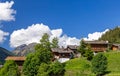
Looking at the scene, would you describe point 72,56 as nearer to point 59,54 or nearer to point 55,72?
point 59,54

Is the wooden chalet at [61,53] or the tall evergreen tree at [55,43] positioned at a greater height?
the tall evergreen tree at [55,43]

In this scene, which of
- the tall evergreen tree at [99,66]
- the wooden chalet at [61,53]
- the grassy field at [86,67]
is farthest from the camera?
the wooden chalet at [61,53]

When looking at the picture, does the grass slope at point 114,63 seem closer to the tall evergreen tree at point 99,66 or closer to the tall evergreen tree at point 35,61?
the tall evergreen tree at point 99,66

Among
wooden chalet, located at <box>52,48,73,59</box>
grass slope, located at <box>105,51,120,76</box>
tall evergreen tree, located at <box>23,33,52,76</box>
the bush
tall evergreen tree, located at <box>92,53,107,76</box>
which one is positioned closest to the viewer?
tall evergreen tree, located at <box>92,53,107,76</box>

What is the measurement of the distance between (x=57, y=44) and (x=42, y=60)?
38723mm

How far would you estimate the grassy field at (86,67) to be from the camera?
102m

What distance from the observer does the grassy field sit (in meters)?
102

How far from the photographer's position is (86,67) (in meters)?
109

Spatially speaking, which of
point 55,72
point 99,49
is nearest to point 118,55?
point 99,49

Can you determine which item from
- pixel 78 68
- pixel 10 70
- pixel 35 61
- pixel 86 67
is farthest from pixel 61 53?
pixel 10 70

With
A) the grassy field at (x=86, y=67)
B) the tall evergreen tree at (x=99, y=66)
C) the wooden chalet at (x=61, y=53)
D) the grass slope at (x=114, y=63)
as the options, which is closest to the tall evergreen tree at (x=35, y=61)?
the grassy field at (x=86, y=67)

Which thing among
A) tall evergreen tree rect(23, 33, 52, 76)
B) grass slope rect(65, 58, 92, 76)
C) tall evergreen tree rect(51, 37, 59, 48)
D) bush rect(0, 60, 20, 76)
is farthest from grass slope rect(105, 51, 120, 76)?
tall evergreen tree rect(51, 37, 59, 48)

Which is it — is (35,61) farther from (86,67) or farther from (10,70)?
(86,67)

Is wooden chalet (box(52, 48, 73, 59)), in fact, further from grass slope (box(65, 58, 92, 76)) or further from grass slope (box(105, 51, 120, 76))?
grass slope (box(105, 51, 120, 76))
